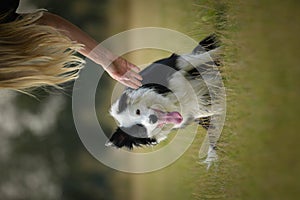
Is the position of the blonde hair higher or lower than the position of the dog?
higher

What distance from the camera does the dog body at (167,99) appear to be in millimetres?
895

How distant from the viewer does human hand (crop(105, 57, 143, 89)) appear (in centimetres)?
81

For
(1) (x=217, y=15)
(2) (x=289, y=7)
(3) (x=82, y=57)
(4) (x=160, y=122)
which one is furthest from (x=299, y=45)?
(3) (x=82, y=57)

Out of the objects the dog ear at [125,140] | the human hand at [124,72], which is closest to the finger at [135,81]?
the human hand at [124,72]

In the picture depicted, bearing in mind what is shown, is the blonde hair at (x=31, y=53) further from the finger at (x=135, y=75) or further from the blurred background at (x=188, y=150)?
the blurred background at (x=188, y=150)

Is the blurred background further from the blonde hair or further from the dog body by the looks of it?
the blonde hair

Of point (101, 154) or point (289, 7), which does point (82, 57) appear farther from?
point (289, 7)

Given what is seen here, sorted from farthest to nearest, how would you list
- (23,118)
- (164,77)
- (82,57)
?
1. (23,118)
2. (164,77)
3. (82,57)

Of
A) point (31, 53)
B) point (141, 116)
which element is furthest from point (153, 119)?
point (31, 53)

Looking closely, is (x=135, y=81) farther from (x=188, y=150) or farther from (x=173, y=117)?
(x=188, y=150)

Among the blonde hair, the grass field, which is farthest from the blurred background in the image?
the blonde hair

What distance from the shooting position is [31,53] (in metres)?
0.72

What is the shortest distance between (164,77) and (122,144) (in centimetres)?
17

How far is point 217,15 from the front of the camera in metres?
1.10
